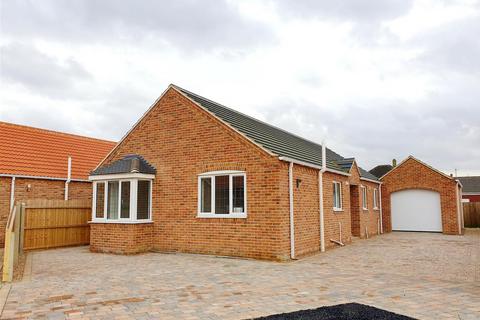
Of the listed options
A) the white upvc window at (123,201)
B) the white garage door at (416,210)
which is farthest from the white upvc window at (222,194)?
the white garage door at (416,210)

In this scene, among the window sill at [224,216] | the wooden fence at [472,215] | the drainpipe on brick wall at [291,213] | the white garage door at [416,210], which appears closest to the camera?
the drainpipe on brick wall at [291,213]

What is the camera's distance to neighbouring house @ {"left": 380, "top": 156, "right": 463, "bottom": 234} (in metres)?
23.2

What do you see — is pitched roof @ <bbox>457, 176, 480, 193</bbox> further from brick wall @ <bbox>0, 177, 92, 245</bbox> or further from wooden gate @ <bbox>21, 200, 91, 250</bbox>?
wooden gate @ <bbox>21, 200, 91, 250</bbox>

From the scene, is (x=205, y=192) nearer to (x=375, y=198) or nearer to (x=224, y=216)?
(x=224, y=216)

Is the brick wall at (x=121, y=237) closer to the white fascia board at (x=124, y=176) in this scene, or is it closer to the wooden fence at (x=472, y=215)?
the white fascia board at (x=124, y=176)

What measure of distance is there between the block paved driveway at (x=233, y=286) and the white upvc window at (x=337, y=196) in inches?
162

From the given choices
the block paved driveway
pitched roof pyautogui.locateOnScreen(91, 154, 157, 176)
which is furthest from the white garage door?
pitched roof pyautogui.locateOnScreen(91, 154, 157, 176)

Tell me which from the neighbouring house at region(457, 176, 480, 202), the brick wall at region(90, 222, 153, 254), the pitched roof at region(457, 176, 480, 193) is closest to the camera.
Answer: the brick wall at region(90, 222, 153, 254)

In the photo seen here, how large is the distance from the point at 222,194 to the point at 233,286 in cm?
511

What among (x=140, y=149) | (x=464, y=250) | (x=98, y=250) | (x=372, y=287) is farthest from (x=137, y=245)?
(x=464, y=250)

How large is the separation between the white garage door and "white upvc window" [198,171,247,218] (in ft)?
53.8

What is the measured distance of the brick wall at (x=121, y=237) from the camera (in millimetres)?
13414

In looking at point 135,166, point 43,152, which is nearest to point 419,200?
point 135,166

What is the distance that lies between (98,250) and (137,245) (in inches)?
64.2
